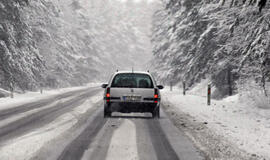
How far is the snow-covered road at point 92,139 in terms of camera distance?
6105mm

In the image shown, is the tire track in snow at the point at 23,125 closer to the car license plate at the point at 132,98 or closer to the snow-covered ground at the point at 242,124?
the car license plate at the point at 132,98

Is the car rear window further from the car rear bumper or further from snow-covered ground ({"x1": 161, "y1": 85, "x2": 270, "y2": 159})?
snow-covered ground ({"x1": 161, "y1": 85, "x2": 270, "y2": 159})

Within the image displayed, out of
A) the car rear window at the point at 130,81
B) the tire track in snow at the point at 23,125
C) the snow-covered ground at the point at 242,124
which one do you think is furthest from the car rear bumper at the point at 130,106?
the tire track in snow at the point at 23,125

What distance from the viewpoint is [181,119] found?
1121 cm

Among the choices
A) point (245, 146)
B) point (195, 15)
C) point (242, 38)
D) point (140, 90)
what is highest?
point (195, 15)

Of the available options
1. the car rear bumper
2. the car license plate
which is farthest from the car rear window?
the car rear bumper

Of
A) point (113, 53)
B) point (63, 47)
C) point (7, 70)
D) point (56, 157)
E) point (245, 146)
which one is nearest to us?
point (56, 157)

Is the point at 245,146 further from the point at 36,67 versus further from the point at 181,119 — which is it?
the point at 36,67

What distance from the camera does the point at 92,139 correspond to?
297 inches

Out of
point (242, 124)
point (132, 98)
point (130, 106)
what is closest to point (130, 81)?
point (132, 98)

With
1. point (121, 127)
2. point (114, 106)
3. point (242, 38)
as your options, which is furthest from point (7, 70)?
point (242, 38)

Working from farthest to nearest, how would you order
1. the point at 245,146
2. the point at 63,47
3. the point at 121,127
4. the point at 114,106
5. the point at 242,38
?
the point at 63,47
the point at 242,38
the point at 114,106
the point at 121,127
the point at 245,146

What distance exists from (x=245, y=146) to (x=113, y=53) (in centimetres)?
8265

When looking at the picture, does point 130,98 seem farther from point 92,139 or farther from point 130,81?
point 92,139
